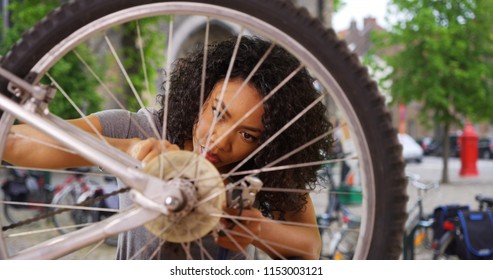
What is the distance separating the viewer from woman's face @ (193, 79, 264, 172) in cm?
151

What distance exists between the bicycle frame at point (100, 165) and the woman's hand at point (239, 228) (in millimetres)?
133

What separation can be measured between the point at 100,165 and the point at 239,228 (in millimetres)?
299

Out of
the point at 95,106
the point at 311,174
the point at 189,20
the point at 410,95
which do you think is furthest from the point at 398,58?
the point at 311,174

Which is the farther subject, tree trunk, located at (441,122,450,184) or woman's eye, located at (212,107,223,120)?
tree trunk, located at (441,122,450,184)

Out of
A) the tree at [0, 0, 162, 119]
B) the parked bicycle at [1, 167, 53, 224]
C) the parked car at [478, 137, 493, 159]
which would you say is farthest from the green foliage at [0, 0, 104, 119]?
the parked car at [478, 137, 493, 159]

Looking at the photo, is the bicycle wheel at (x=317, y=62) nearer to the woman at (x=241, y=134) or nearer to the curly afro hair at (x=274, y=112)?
the woman at (x=241, y=134)

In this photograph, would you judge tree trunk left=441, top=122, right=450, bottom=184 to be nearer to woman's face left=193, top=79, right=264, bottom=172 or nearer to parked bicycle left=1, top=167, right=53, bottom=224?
parked bicycle left=1, top=167, right=53, bottom=224

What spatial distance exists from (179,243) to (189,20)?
53.8 feet

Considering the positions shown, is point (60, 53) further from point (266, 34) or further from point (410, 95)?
point (410, 95)

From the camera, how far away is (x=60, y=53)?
4.38ft

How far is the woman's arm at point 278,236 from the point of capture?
140 centimetres

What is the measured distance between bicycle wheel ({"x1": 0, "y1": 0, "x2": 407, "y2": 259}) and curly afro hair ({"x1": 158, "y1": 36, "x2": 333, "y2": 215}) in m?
0.29

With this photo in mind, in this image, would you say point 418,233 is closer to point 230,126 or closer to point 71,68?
point 71,68

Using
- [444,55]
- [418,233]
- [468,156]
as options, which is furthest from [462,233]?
[468,156]
